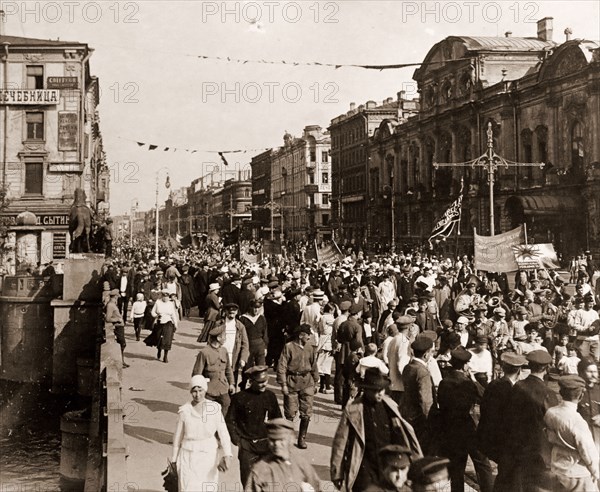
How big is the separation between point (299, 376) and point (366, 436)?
11.5 ft

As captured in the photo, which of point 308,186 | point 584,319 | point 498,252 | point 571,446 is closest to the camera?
point 571,446

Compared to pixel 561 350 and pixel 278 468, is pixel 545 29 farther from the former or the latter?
pixel 278 468

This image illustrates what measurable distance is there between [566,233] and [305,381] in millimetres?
32394

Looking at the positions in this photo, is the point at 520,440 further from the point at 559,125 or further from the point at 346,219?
the point at 346,219

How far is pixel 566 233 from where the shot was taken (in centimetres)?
3834

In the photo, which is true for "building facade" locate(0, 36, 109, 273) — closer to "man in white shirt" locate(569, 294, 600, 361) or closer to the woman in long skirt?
the woman in long skirt

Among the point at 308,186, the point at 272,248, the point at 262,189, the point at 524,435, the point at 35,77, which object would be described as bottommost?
the point at 524,435

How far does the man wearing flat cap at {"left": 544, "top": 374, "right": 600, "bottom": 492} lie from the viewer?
5.64 m

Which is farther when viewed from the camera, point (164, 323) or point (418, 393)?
point (164, 323)

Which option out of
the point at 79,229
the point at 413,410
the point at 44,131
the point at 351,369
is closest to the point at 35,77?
the point at 44,131

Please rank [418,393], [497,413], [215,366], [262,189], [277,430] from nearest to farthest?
[277,430] < [497,413] < [418,393] < [215,366] < [262,189]

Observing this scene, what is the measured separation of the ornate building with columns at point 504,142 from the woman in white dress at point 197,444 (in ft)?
107

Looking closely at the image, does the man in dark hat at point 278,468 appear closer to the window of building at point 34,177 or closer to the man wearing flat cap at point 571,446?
the man wearing flat cap at point 571,446

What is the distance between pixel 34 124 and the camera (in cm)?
4597
